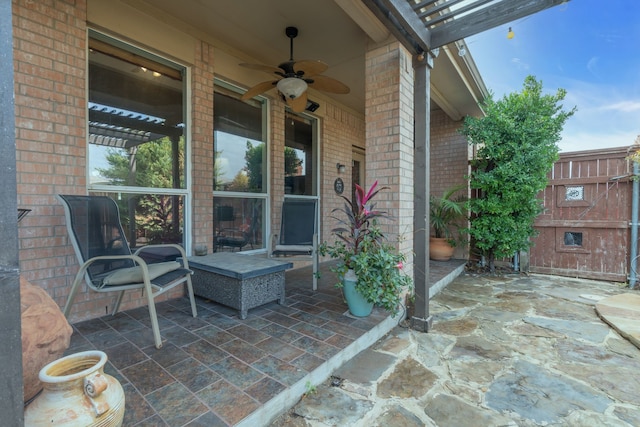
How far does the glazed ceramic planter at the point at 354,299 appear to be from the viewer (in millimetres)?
2516

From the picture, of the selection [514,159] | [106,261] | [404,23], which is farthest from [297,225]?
[514,159]

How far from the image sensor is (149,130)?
295cm

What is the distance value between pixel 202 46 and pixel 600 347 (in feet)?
15.4

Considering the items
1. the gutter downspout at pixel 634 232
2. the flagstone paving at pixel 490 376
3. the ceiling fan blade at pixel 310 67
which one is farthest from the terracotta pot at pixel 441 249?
the ceiling fan blade at pixel 310 67

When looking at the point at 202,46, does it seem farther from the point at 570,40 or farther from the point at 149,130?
the point at 570,40

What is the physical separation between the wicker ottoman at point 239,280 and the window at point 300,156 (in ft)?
6.60

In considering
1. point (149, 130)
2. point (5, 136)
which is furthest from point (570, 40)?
point (5, 136)

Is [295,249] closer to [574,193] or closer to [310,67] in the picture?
[310,67]

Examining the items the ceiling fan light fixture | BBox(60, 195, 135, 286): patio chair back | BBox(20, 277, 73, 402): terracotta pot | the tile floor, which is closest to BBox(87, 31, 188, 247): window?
BBox(60, 195, 135, 286): patio chair back

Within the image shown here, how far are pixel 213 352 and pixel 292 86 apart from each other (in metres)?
2.59

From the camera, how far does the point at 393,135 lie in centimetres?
265

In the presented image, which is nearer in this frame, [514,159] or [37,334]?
[37,334]

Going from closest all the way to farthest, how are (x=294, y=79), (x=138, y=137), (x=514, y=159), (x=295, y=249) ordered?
(x=138, y=137), (x=294, y=79), (x=295, y=249), (x=514, y=159)

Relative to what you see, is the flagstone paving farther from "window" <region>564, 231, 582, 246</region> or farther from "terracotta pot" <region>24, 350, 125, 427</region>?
"window" <region>564, 231, 582, 246</region>
